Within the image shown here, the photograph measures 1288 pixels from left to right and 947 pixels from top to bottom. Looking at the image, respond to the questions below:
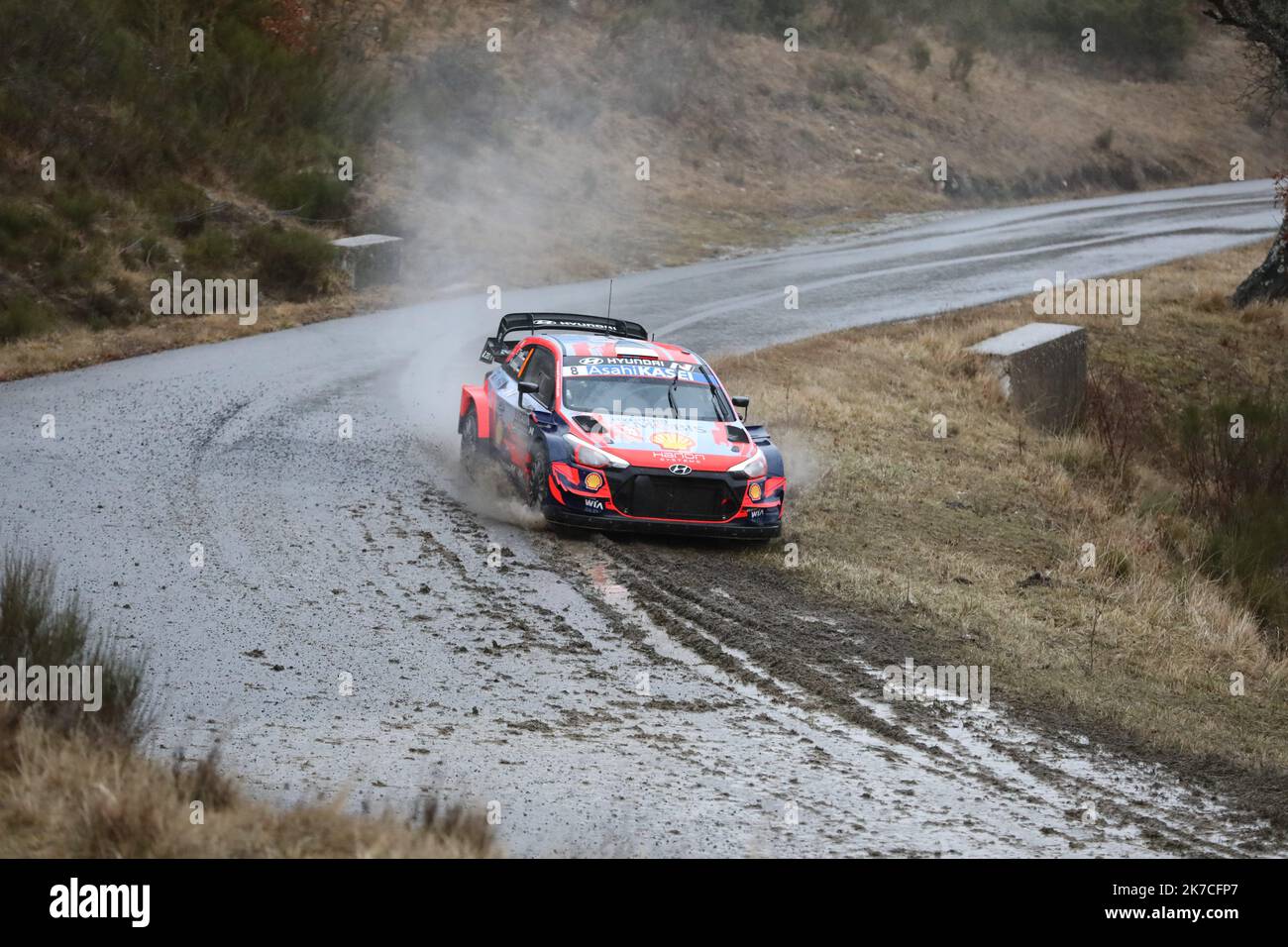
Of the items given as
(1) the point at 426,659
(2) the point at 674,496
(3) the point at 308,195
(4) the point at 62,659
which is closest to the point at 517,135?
(3) the point at 308,195

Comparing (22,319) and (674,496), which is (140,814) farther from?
(22,319)

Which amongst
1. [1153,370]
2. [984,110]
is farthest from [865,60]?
[1153,370]

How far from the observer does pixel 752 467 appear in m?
12.7

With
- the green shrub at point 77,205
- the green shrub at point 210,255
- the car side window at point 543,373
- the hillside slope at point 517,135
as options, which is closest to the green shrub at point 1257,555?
the car side window at point 543,373

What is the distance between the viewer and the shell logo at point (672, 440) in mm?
12711

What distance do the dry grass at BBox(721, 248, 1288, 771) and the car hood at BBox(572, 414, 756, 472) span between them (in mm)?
1079

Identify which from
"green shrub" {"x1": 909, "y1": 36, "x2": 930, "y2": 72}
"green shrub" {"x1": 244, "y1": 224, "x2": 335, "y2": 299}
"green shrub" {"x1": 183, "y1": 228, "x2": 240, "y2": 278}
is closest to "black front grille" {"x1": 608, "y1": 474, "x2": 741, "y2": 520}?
"green shrub" {"x1": 244, "y1": 224, "x2": 335, "y2": 299}

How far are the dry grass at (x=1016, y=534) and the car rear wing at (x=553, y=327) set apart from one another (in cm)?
227

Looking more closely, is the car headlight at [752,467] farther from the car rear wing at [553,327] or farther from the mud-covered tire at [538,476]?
the car rear wing at [553,327]

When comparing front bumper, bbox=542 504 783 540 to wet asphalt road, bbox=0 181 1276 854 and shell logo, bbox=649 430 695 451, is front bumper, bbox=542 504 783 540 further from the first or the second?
shell logo, bbox=649 430 695 451

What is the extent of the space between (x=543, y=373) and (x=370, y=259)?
41.1 feet
